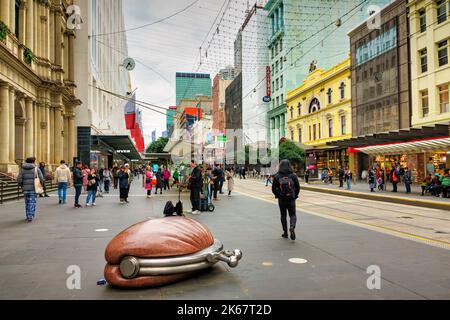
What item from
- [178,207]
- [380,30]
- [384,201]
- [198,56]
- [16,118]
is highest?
[380,30]

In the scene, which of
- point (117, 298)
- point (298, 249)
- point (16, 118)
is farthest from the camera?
point (16, 118)

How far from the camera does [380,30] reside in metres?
32.2

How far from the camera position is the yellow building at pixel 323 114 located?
129 feet

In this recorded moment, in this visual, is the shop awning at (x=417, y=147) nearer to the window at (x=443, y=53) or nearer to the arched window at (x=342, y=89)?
the window at (x=443, y=53)

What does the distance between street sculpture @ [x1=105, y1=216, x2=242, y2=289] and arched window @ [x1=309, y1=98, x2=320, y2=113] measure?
4412 centimetres

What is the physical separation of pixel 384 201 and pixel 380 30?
2105 centimetres

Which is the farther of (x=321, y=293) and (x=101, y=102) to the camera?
(x=101, y=102)

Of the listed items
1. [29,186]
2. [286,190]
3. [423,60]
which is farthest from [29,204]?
[423,60]

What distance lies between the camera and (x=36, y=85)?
2358cm

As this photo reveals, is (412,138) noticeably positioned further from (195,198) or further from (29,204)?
(29,204)

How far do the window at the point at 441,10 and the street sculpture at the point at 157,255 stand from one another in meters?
26.9

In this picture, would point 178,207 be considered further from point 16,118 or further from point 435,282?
point 16,118

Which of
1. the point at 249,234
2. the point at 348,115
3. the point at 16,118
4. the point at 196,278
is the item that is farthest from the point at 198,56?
the point at 348,115

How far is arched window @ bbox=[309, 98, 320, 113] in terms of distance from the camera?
46666 millimetres
